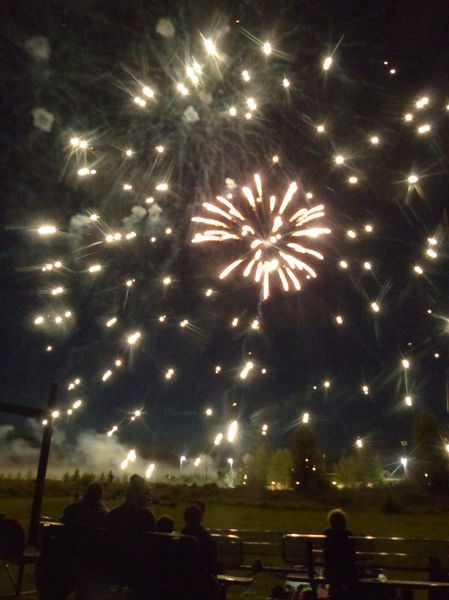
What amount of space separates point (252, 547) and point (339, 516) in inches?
504

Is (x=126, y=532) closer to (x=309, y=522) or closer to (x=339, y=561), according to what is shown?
(x=339, y=561)

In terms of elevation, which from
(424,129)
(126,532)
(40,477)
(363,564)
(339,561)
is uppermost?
(424,129)

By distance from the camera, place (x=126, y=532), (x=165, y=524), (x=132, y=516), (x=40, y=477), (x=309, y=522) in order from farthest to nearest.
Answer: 1. (x=309, y=522)
2. (x=40, y=477)
3. (x=165, y=524)
4. (x=132, y=516)
5. (x=126, y=532)

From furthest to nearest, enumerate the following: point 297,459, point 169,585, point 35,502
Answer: point 297,459
point 35,502
point 169,585

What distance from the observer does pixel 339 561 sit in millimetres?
5328

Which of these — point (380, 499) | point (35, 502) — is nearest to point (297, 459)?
point (380, 499)

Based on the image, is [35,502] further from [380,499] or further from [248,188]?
[380,499]

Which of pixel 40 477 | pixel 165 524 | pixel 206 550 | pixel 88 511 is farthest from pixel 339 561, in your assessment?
pixel 40 477

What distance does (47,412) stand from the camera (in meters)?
10.2

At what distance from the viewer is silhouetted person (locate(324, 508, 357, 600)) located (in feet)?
16.4

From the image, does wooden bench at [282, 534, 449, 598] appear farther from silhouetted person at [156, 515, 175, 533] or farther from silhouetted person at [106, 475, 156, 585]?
silhouetted person at [106, 475, 156, 585]

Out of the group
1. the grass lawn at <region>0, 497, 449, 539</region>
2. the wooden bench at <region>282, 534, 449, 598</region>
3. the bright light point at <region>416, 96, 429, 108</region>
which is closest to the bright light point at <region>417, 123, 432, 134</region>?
the bright light point at <region>416, 96, 429, 108</region>

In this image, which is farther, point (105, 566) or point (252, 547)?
point (252, 547)

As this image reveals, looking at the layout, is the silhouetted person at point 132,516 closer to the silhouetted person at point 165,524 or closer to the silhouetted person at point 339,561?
the silhouetted person at point 165,524
